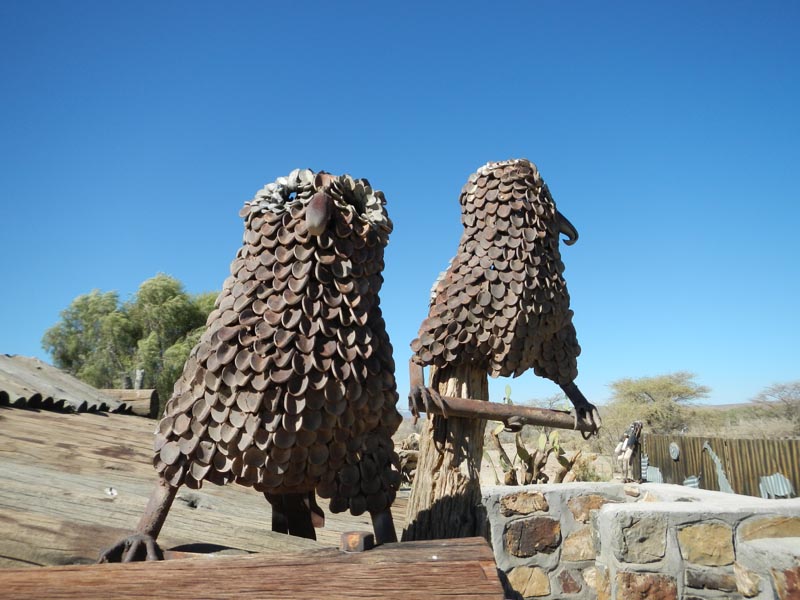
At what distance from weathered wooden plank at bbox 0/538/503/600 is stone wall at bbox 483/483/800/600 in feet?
7.56

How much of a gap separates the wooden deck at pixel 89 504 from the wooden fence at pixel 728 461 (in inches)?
241

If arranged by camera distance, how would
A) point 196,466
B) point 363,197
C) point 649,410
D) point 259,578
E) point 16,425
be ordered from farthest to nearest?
point 649,410 → point 16,425 → point 363,197 → point 196,466 → point 259,578

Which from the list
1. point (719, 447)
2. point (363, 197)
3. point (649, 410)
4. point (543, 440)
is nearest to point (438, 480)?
point (363, 197)

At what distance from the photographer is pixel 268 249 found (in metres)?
1.46

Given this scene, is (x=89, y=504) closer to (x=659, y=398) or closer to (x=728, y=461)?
(x=728, y=461)

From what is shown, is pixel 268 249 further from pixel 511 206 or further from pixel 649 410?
pixel 649 410

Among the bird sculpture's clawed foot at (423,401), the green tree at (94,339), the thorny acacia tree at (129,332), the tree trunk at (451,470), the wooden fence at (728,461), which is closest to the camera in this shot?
the tree trunk at (451,470)

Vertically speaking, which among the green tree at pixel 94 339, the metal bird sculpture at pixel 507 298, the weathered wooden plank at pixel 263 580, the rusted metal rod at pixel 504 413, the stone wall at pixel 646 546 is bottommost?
the stone wall at pixel 646 546

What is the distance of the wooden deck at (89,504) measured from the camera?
4.40ft

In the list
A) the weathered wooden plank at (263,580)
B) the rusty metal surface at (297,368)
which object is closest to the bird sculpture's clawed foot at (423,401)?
the rusty metal surface at (297,368)

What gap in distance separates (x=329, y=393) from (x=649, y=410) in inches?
857

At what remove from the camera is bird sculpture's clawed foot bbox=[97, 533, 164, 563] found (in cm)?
121

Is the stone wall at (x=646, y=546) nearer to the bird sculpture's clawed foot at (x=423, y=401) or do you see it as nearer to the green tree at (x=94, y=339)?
the bird sculpture's clawed foot at (x=423, y=401)

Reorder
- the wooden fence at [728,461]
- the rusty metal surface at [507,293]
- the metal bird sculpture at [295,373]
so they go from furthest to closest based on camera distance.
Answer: the wooden fence at [728,461] < the rusty metal surface at [507,293] < the metal bird sculpture at [295,373]
